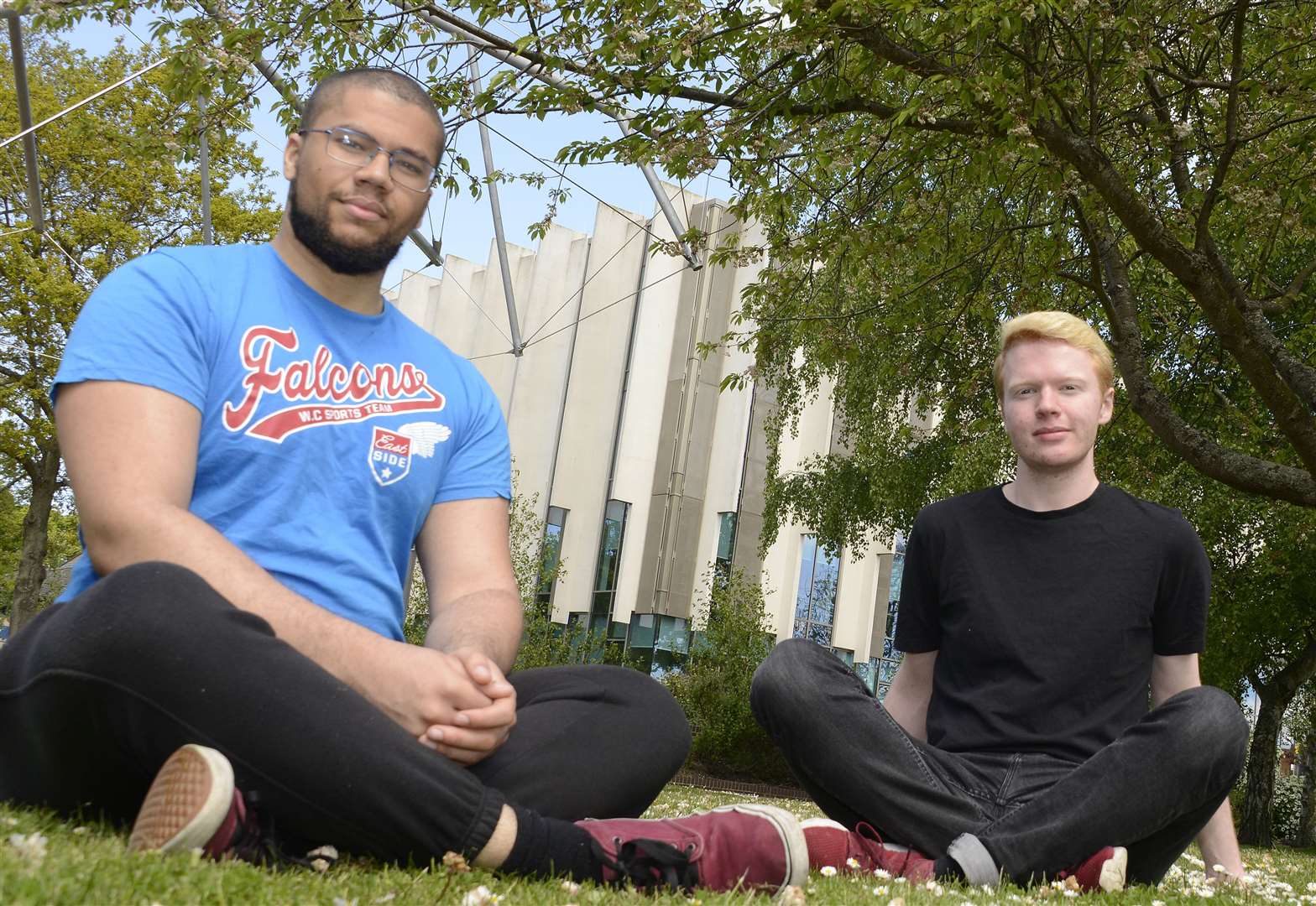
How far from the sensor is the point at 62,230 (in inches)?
1009

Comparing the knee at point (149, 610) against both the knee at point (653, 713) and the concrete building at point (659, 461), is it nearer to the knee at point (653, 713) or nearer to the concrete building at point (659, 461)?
the knee at point (653, 713)

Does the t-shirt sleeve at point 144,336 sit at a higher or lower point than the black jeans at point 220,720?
higher

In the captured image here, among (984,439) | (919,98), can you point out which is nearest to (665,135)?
(919,98)

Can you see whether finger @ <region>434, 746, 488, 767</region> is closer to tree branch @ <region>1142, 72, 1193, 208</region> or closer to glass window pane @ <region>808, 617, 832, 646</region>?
tree branch @ <region>1142, 72, 1193, 208</region>

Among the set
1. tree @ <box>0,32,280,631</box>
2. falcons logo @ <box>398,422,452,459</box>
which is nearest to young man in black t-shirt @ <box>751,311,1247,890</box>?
falcons logo @ <box>398,422,452,459</box>

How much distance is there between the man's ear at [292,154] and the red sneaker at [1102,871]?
3179mm

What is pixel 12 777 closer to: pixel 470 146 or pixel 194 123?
pixel 194 123

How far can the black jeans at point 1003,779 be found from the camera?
3707mm

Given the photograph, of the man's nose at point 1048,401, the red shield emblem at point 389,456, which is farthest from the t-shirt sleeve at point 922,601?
the red shield emblem at point 389,456

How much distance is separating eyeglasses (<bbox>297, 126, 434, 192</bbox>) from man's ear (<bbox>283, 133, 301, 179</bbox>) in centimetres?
5

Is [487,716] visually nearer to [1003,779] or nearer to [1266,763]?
[1003,779]

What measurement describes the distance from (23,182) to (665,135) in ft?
73.9

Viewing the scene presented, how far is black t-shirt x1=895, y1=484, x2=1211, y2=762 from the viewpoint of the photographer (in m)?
4.07

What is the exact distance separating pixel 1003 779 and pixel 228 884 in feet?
8.64
